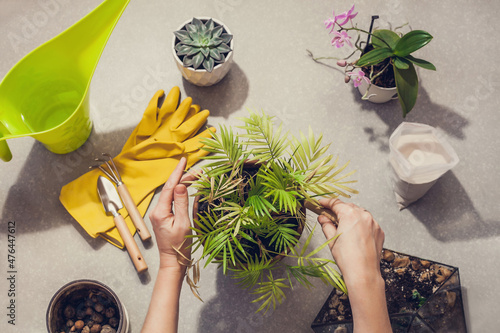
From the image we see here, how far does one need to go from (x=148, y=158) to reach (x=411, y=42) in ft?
1.87

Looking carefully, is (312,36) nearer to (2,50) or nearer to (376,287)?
(376,287)

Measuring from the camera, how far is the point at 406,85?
2.83ft

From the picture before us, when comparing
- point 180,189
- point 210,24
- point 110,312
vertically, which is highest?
point 210,24

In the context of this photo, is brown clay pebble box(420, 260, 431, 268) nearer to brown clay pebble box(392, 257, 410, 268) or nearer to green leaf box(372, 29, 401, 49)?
brown clay pebble box(392, 257, 410, 268)

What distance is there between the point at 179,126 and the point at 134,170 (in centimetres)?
13

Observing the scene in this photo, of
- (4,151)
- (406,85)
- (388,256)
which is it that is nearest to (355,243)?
(388,256)

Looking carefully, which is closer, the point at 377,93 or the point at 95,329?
the point at 95,329

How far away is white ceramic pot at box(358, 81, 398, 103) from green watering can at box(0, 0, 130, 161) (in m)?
0.50

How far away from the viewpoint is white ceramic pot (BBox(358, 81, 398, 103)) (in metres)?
0.92

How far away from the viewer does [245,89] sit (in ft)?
3.30

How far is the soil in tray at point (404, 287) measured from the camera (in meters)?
0.84

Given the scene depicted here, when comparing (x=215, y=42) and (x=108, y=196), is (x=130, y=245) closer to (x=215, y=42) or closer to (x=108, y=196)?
(x=108, y=196)

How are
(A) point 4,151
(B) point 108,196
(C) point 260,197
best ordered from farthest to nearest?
1. (B) point 108,196
2. (A) point 4,151
3. (C) point 260,197

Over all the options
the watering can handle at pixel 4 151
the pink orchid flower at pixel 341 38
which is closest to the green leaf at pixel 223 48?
the pink orchid flower at pixel 341 38
